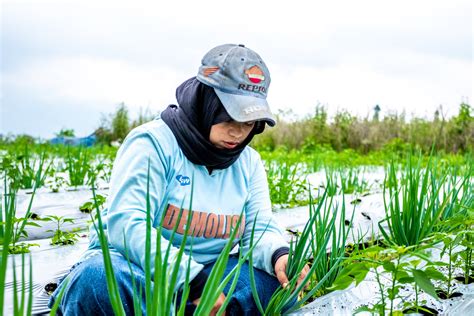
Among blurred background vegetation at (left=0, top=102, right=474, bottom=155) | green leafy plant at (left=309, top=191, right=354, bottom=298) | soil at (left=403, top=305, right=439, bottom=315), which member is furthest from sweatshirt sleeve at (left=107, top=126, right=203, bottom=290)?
blurred background vegetation at (left=0, top=102, right=474, bottom=155)

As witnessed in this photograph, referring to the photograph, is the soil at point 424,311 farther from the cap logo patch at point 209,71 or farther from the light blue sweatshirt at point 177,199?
the cap logo patch at point 209,71

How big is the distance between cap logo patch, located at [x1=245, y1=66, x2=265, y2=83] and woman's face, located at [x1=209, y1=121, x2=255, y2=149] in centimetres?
14

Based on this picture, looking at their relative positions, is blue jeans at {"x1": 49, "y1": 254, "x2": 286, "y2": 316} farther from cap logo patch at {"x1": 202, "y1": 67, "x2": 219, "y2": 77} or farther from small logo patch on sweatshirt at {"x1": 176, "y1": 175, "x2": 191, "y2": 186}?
cap logo patch at {"x1": 202, "y1": 67, "x2": 219, "y2": 77}

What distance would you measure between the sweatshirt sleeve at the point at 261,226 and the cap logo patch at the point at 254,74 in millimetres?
391

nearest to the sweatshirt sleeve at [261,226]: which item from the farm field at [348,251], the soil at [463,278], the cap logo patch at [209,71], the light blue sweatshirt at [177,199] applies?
the light blue sweatshirt at [177,199]

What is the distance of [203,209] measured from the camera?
73.0 inches

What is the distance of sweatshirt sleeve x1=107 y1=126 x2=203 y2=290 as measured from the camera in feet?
5.24

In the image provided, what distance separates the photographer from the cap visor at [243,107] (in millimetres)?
1706

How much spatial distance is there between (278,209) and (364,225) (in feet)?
2.31

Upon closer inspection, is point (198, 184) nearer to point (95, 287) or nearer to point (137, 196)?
point (137, 196)

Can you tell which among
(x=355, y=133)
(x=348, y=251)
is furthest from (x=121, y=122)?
(x=348, y=251)

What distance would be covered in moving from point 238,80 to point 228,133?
0.55 ft

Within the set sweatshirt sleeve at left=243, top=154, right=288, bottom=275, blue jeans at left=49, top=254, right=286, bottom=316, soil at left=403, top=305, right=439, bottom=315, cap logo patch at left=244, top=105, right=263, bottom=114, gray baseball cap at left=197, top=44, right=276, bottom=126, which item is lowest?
soil at left=403, top=305, right=439, bottom=315

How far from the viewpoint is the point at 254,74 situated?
71.5 inches
